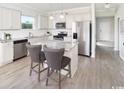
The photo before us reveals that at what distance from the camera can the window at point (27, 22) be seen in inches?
249

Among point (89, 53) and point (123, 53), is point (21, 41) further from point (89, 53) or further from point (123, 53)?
point (123, 53)

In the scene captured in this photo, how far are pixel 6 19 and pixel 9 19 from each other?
0.16 metres

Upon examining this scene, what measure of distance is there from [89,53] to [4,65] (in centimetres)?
380

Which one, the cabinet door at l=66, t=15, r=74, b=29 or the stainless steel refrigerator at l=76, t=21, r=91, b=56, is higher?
the cabinet door at l=66, t=15, r=74, b=29

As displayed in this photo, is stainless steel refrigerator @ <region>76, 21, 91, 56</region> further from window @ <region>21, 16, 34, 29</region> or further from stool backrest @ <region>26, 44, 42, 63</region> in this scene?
stool backrest @ <region>26, 44, 42, 63</region>

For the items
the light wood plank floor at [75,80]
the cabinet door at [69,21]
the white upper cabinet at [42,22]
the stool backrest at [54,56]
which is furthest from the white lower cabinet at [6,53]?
the cabinet door at [69,21]

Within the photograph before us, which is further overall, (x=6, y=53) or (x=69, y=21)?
(x=69, y=21)

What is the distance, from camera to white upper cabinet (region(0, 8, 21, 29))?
4.81 meters

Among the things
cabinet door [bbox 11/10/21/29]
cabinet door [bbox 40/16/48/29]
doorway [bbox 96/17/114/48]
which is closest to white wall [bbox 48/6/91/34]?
cabinet door [bbox 40/16/48/29]

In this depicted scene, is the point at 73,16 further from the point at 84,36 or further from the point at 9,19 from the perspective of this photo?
the point at 9,19

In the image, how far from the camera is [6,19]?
4969mm

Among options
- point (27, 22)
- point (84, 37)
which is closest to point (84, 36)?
point (84, 37)

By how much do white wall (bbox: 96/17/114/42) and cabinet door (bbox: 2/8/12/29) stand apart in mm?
9152

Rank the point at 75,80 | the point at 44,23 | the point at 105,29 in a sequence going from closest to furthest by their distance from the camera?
the point at 75,80, the point at 44,23, the point at 105,29
